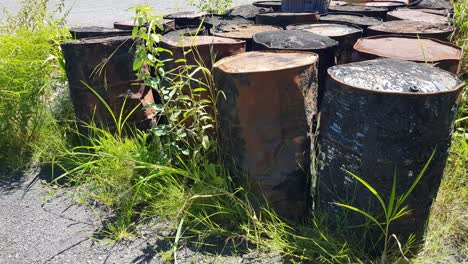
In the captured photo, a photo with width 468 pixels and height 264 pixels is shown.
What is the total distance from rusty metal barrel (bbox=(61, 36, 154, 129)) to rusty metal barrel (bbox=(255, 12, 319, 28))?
1457mm

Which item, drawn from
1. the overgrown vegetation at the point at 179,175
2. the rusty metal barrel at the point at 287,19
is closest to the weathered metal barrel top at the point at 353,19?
the rusty metal barrel at the point at 287,19

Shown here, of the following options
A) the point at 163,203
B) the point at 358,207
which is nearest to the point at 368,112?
the point at 358,207

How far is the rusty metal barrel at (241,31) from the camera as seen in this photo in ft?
9.45

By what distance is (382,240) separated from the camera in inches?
71.6

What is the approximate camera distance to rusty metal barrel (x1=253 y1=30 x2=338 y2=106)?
2426mm

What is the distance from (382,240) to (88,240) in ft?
5.07

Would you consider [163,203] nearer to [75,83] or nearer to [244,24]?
[75,83]

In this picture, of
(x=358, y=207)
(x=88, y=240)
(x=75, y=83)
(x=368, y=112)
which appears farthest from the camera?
(x=75, y=83)

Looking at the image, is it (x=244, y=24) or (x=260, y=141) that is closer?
(x=260, y=141)

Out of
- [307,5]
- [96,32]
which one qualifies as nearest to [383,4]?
[307,5]

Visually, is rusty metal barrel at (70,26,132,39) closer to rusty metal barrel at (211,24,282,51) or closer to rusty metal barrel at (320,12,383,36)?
rusty metal barrel at (211,24,282,51)

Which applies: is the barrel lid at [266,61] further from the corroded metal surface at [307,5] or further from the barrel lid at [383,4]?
the barrel lid at [383,4]

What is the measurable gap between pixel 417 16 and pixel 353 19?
64cm

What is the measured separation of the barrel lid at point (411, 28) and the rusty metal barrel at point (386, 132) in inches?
45.8
